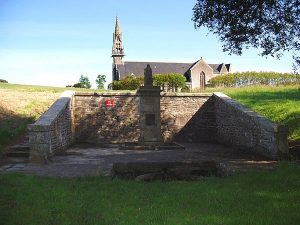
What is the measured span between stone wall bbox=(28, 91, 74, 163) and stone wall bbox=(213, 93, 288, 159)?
25.3 ft

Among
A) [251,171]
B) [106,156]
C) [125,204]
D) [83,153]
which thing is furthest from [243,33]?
[125,204]

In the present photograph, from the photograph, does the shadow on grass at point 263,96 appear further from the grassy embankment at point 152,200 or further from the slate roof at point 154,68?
the slate roof at point 154,68

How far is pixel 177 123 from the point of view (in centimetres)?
2002

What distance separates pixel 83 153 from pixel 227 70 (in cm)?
7065

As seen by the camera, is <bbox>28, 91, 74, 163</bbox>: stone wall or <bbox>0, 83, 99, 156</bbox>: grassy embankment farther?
<bbox>0, 83, 99, 156</bbox>: grassy embankment

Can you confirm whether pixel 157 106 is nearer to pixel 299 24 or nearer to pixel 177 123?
pixel 177 123

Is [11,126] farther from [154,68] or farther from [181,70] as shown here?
[181,70]

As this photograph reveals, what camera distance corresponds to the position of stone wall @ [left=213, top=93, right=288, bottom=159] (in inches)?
481

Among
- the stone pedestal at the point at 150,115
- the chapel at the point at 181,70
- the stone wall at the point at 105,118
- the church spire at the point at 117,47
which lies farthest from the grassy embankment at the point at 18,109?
the church spire at the point at 117,47

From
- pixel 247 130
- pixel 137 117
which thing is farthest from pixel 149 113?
pixel 247 130

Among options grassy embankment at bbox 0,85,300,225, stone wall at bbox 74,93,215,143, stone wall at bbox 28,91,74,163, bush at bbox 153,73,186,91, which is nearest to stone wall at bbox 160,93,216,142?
stone wall at bbox 74,93,215,143

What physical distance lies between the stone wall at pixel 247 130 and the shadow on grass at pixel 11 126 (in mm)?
9623

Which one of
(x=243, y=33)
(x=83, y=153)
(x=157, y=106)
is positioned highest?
(x=243, y=33)

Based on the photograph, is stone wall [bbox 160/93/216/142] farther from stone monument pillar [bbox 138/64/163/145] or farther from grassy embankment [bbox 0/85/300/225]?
grassy embankment [bbox 0/85/300/225]
